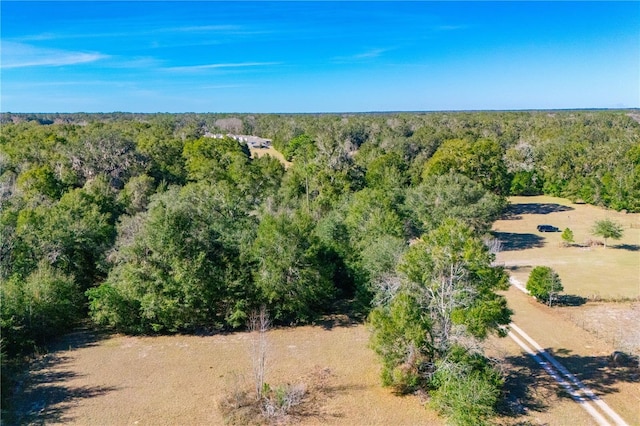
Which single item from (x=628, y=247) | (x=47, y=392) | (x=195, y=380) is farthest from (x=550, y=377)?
(x=628, y=247)

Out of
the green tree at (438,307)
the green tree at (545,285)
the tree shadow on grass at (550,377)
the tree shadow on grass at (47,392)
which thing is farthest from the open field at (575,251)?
the tree shadow on grass at (47,392)

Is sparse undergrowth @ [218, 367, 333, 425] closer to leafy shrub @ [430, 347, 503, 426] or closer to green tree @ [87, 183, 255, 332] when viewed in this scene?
leafy shrub @ [430, 347, 503, 426]

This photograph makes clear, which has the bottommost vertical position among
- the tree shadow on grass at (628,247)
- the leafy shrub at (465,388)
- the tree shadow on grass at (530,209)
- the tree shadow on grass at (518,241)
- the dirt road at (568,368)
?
the tree shadow on grass at (628,247)

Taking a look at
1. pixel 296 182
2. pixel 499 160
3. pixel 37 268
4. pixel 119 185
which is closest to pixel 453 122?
pixel 499 160

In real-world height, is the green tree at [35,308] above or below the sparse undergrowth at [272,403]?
above

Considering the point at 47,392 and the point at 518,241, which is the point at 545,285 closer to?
the point at 518,241

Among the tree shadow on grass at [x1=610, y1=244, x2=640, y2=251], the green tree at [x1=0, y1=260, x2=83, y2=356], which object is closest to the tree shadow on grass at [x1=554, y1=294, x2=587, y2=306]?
the tree shadow on grass at [x1=610, y1=244, x2=640, y2=251]

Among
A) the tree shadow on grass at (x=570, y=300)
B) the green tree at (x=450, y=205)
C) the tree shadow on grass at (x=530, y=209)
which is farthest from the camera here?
the tree shadow on grass at (x=530, y=209)

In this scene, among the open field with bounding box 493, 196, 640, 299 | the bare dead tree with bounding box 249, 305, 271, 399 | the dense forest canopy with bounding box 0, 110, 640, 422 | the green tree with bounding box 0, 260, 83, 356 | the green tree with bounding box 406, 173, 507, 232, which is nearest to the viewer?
the dense forest canopy with bounding box 0, 110, 640, 422

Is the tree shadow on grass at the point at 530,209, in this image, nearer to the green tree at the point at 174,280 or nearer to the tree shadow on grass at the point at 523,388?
the tree shadow on grass at the point at 523,388
